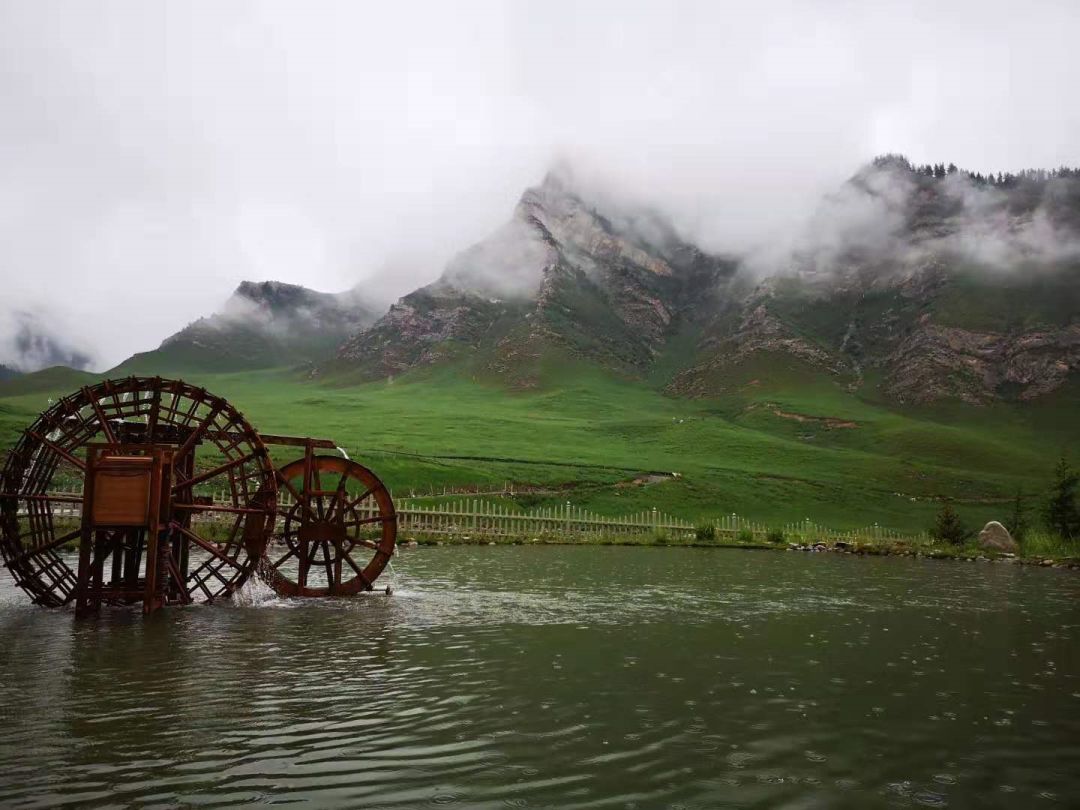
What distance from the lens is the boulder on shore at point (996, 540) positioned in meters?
45.2

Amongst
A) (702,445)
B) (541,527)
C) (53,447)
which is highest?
(702,445)

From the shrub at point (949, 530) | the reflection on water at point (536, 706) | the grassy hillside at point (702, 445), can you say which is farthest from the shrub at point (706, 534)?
the reflection on water at point (536, 706)

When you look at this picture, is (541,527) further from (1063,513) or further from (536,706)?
(536,706)

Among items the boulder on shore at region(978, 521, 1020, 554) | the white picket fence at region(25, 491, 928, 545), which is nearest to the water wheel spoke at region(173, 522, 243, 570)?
the white picket fence at region(25, 491, 928, 545)

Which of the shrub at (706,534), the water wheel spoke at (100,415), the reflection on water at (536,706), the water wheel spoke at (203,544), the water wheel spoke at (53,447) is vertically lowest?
the shrub at (706,534)

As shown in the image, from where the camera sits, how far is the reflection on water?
7836 millimetres

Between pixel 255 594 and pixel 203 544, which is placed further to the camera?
pixel 255 594

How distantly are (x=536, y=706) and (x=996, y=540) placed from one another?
4567cm

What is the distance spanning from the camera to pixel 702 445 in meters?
97.1

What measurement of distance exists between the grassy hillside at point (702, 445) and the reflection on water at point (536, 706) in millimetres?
39085

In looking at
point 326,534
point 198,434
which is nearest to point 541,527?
point 326,534

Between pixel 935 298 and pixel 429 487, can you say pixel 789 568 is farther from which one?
pixel 935 298

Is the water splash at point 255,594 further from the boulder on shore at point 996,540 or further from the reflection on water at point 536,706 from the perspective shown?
the boulder on shore at point 996,540

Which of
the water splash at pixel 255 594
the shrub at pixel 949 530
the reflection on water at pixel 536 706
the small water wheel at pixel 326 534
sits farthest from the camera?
the shrub at pixel 949 530
